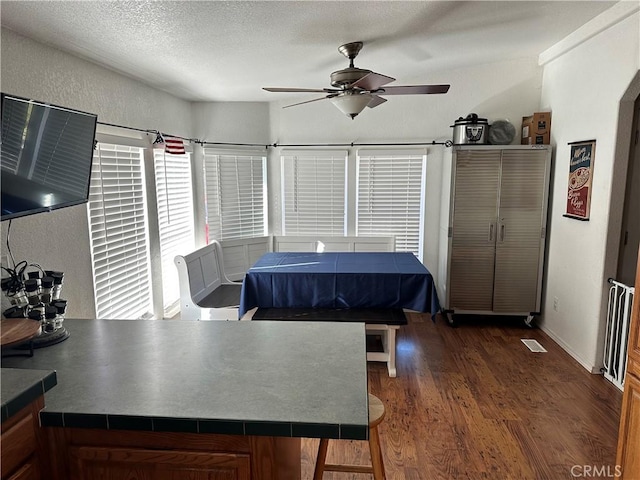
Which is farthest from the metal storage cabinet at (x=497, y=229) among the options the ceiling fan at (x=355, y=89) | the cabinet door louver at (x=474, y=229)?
the ceiling fan at (x=355, y=89)

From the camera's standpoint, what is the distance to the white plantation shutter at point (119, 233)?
3.03 metres

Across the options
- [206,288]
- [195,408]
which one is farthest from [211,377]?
[206,288]

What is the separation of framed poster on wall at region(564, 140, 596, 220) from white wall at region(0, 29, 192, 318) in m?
3.74

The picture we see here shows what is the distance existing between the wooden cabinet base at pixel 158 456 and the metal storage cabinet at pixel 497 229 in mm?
3408

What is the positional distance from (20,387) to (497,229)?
13.2ft

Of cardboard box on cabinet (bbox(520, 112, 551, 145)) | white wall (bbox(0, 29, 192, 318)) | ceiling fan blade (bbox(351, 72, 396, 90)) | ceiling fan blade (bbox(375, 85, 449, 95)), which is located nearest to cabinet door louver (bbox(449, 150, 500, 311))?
cardboard box on cabinet (bbox(520, 112, 551, 145))

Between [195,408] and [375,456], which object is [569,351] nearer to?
[375,456]

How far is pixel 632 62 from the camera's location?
283 centimetres

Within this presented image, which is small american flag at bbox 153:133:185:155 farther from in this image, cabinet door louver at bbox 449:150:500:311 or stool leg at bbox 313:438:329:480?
stool leg at bbox 313:438:329:480

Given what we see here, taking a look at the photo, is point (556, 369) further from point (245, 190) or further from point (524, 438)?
point (245, 190)

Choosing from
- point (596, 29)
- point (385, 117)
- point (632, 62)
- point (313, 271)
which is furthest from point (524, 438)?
point (385, 117)

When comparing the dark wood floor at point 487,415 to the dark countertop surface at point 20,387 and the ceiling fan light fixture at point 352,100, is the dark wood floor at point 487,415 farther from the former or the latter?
Answer: the ceiling fan light fixture at point 352,100

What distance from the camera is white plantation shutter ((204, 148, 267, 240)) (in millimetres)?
4766

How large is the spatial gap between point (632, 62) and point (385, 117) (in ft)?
7.69
